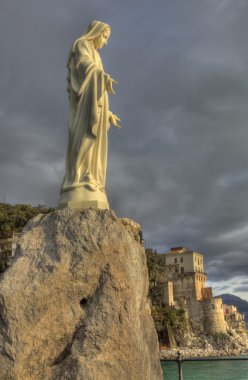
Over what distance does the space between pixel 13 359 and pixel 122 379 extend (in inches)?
53.4

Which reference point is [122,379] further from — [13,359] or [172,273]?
[172,273]

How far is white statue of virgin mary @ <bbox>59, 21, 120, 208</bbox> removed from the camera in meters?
7.32

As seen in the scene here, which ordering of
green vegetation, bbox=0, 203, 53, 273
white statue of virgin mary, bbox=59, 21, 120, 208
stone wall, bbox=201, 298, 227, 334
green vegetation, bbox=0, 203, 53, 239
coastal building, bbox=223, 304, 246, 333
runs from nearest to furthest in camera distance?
1. white statue of virgin mary, bbox=59, 21, 120, 208
2. green vegetation, bbox=0, 203, 53, 273
3. green vegetation, bbox=0, 203, 53, 239
4. stone wall, bbox=201, 298, 227, 334
5. coastal building, bbox=223, 304, 246, 333

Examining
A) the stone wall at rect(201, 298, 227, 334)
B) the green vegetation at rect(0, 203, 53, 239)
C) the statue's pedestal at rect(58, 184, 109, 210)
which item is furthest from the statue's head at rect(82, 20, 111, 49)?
the stone wall at rect(201, 298, 227, 334)

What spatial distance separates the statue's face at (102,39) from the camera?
26.5 ft

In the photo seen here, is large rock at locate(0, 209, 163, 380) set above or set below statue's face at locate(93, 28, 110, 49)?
below

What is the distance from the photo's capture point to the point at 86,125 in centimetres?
761

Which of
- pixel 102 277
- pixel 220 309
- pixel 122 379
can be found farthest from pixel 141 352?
pixel 220 309

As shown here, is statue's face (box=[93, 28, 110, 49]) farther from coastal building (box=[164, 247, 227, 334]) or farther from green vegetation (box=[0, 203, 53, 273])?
coastal building (box=[164, 247, 227, 334])

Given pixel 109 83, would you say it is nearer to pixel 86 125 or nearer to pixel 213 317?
pixel 86 125

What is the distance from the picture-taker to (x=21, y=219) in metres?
51.4

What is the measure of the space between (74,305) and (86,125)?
9.95 ft

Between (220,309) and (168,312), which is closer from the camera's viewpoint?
(168,312)

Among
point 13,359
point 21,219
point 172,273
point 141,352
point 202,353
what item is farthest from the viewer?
point 172,273
